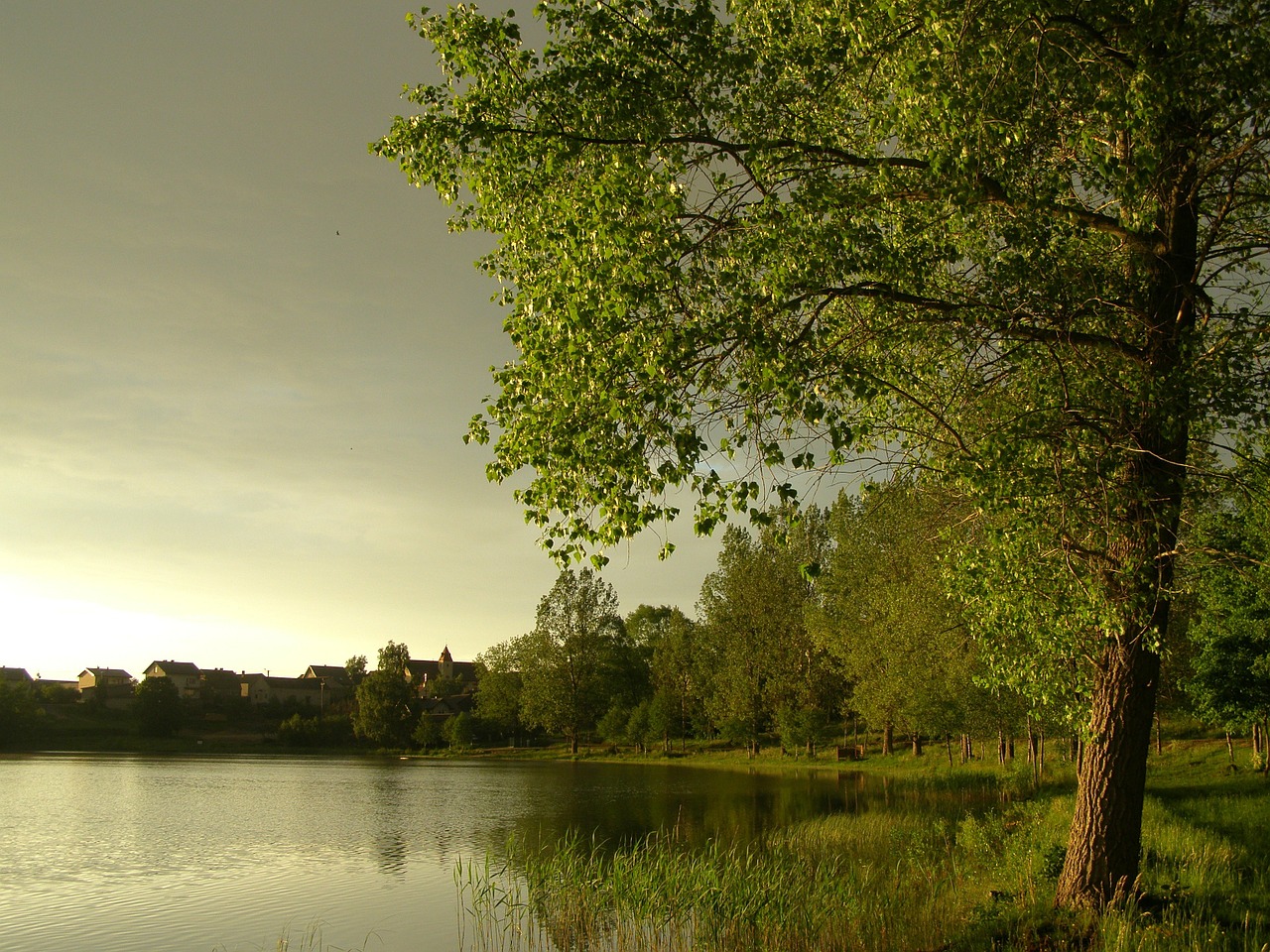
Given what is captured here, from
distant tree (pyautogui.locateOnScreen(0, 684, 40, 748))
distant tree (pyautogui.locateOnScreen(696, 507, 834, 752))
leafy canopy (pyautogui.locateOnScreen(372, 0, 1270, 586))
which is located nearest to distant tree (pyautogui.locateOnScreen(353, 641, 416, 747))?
distant tree (pyautogui.locateOnScreen(0, 684, 40, 748))

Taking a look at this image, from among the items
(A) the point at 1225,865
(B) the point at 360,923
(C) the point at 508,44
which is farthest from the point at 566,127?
(B) the point at 360,923

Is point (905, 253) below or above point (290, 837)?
above

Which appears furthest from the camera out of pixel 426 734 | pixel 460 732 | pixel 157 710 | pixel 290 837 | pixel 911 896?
pixel 426 734

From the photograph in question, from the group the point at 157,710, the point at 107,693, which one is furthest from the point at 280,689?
the point at 157,710

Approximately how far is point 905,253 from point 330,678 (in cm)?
15294

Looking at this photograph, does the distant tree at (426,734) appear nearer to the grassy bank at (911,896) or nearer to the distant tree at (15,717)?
the distant tree at (15,717)

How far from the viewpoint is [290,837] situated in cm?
2658

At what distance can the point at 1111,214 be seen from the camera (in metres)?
12.1

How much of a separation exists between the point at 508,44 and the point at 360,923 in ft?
46.1

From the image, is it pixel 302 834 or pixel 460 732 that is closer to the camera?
pixel 302 834

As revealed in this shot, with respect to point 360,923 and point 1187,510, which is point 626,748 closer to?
point 360,923

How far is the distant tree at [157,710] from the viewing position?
83312 millimetres

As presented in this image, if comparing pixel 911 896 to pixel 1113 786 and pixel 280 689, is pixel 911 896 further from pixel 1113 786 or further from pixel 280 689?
pixel 280 689

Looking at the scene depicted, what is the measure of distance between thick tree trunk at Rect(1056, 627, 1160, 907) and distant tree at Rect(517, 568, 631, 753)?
6368cm
